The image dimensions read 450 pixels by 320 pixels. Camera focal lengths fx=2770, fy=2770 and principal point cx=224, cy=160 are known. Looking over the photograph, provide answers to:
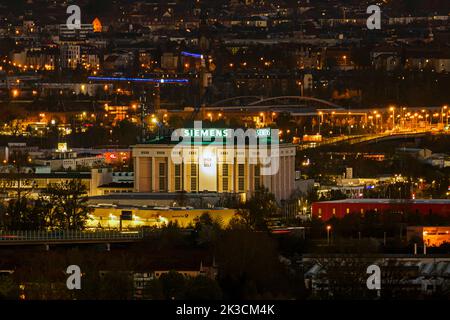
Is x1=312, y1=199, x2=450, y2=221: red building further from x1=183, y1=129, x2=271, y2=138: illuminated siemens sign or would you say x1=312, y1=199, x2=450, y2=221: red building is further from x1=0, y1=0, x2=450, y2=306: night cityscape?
x1=183, y1=129, x2=271, y2=138: illuminated siemens sign

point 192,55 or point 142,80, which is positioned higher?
point 192,55

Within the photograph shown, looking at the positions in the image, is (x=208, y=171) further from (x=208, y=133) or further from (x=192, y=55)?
(x=192, y=55)

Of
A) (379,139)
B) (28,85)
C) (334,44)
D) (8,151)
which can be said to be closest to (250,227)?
(8,151)

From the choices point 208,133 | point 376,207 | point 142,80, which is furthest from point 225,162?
point 142,80

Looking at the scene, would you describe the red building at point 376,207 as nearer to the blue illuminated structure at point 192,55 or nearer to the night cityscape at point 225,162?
the night cityscape at point 225,162

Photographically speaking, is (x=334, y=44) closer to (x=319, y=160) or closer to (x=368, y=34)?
(x=368, y=34)
